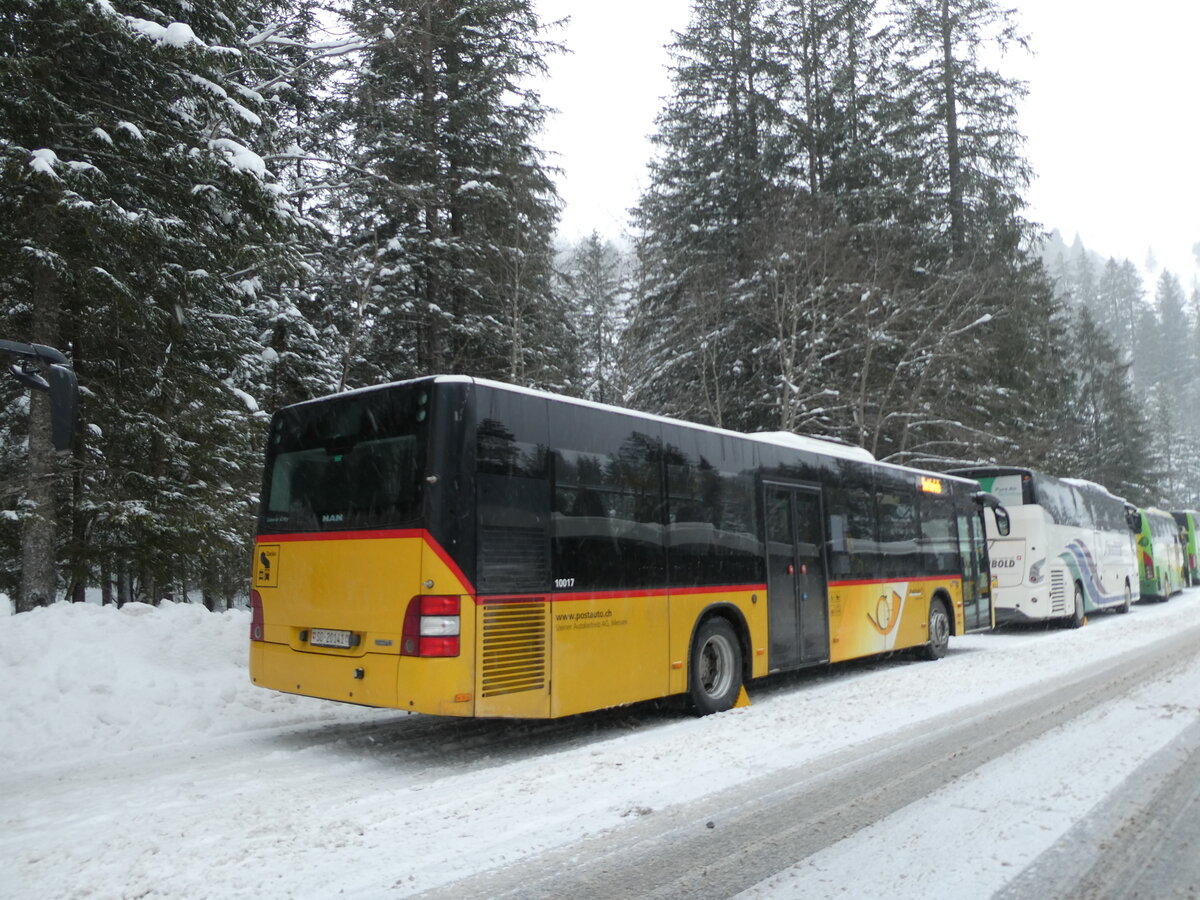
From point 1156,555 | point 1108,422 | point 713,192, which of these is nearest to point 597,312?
point 713,192

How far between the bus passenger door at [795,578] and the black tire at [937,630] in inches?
143

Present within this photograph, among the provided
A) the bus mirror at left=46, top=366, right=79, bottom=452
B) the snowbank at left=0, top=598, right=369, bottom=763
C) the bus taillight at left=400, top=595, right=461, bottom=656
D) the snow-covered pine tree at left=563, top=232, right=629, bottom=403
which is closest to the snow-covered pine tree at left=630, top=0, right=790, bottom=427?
the snow-covered pine tree at left=563, top=232, right=629, bottom=403

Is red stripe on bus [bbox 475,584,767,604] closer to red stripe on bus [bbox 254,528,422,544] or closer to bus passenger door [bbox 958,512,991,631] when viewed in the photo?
red stripe on bus [bbox 254,528,422,544]

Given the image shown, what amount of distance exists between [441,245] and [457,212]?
1506mm

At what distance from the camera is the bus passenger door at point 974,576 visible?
14820mm

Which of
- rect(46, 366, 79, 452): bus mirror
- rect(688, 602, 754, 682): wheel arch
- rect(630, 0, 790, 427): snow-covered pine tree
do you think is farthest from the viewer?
rect(630, 0, 790, 427): snow-covered pine tree

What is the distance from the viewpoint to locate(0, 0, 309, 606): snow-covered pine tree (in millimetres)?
10398

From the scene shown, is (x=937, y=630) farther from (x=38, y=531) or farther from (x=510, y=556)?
(x=38, y=531)

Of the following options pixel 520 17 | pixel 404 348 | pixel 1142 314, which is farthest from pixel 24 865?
pixel 1142 314

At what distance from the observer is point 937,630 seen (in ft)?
45.4

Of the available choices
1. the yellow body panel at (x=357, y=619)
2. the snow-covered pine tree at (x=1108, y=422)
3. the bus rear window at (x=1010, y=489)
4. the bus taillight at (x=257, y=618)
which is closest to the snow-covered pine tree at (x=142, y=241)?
the bus taillight at (x=257, y=618)

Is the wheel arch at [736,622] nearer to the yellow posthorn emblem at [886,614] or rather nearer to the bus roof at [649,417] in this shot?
the bus roof at [649,417]

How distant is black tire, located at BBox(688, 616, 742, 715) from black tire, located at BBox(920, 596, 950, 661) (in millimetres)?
5556

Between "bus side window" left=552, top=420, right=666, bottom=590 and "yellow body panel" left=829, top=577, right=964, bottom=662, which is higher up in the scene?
"bus side window" left=552, top=420, right=666, bottom=590
